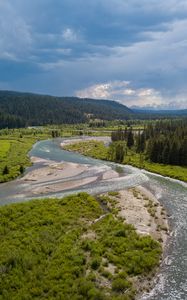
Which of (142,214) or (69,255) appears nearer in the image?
(69,255)

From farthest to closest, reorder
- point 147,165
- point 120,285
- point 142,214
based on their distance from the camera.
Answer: point 147,165, point 142,214, point 120,285

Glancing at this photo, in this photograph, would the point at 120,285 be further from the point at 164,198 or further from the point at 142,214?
the point at 164,198

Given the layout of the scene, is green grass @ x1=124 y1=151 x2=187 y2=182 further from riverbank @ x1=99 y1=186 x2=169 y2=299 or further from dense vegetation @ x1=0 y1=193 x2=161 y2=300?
dense vegetation @ x1=0 y1=193 x2=161 y2=300

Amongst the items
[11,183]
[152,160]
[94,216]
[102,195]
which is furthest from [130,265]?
[152,160]

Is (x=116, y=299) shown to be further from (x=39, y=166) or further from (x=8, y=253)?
(x=39, y=166)

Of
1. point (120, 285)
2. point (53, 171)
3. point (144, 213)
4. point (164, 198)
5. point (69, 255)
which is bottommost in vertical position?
point (164, 198)

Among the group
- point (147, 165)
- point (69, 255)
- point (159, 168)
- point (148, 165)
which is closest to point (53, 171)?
point (147, 165)

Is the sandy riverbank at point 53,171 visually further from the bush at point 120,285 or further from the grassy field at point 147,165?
the bush at point 120,285
